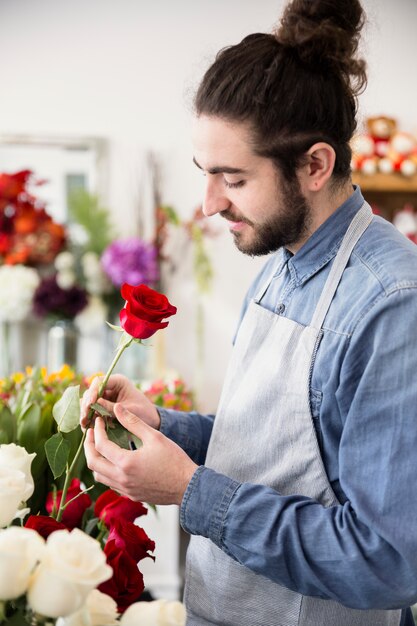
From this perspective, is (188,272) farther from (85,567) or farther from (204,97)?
(85,567)

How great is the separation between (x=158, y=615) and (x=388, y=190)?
3.10 meters

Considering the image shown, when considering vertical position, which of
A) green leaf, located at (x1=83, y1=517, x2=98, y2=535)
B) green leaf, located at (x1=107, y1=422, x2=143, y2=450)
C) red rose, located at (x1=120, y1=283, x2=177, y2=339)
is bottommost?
green leaf, located at (x1=83, y1=517, x2=98, y2=535)

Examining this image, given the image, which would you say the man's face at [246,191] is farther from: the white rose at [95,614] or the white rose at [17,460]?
the white rose at [95,614]

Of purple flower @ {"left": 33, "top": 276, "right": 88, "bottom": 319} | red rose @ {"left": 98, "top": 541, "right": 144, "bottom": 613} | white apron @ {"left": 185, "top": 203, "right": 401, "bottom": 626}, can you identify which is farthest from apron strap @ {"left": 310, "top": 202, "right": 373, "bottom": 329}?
purple flower @ {"left": 33, "top": 276, "right": 88, "bottom": 319}

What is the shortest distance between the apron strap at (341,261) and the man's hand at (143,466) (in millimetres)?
249

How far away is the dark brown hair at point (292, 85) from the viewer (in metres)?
1.01

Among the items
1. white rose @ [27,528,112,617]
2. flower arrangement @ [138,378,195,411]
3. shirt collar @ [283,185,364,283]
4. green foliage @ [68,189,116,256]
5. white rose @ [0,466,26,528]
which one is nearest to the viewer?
white rose @ [27,528,112,617]

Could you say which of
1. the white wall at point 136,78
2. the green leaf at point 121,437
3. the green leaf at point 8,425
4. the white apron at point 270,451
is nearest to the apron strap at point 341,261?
the white apron at point 270,451

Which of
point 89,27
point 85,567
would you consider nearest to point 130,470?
point 85,567

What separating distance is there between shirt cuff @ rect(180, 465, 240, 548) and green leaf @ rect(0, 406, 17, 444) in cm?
33

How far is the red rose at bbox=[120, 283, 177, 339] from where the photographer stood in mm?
914

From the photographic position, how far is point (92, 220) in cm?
325

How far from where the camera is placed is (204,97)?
105cm

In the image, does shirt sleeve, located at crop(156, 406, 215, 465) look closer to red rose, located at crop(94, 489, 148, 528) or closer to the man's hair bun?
red rose, located at crop(94, 489, 148, 528)
